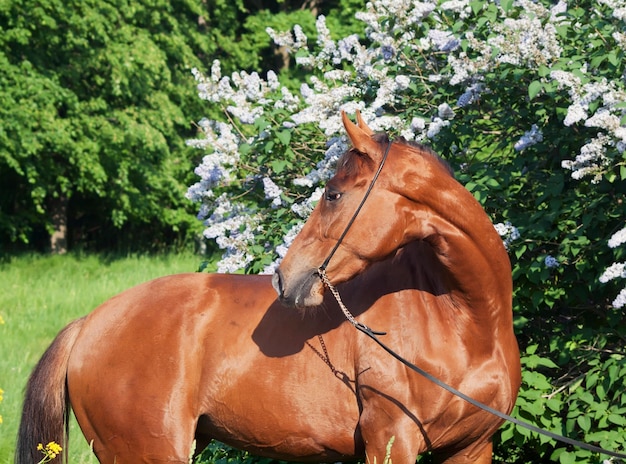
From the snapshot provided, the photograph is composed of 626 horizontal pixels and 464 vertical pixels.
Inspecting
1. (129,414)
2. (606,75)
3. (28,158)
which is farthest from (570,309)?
(28,158)

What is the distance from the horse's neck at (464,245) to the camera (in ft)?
11.0

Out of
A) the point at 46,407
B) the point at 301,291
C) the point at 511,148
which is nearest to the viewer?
the point at 301,291

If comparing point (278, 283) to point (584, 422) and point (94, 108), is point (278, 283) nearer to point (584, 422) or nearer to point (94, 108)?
point (584, 422)

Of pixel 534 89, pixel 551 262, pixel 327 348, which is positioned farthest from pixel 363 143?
pixel 551 262

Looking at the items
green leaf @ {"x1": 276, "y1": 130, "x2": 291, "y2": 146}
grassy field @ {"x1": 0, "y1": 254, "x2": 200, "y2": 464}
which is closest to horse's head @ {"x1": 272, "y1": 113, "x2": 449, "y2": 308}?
green leaf @ {"x1": 276, "y1": 130, "x2": 291, "y2": 146}

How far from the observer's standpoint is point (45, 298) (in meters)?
12.0

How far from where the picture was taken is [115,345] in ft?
13.3

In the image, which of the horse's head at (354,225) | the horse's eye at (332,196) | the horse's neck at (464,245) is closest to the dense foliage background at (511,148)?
the horse's neck at (464,245)

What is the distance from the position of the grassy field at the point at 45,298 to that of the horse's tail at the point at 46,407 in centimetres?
113

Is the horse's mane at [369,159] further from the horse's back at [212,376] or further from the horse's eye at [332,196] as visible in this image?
the horse's back at [212,376]

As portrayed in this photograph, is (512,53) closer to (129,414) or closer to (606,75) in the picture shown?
(606,75)

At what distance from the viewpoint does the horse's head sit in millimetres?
3307

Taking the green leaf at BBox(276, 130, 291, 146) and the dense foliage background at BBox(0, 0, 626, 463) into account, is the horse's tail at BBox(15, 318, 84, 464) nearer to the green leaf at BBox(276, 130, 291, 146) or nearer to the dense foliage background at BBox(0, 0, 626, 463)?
the dense foliage background at BBox(0, 0, 626, 463)

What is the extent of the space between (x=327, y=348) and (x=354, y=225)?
70 centimetres
